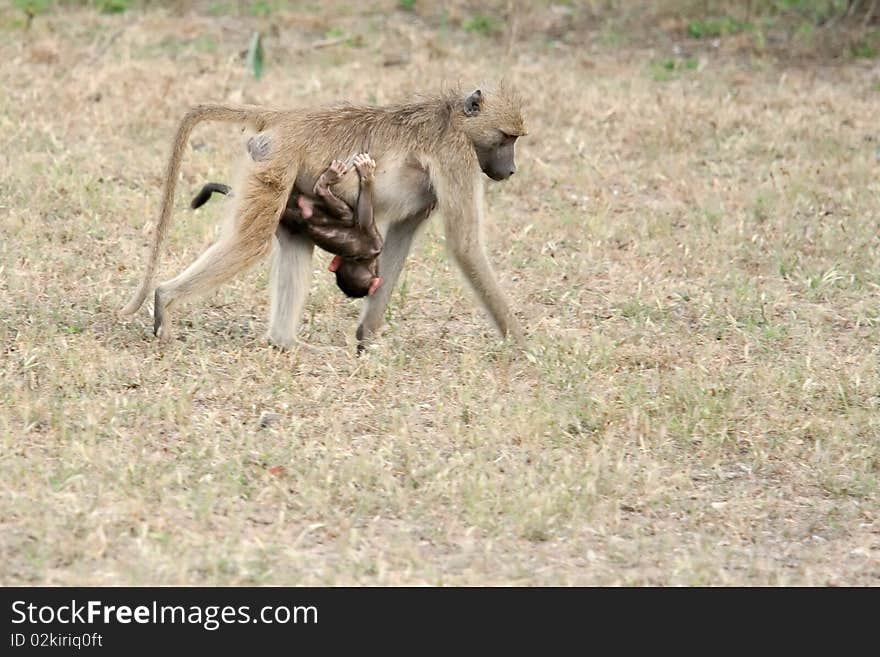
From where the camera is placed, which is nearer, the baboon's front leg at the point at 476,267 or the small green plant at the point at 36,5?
the baboon's front leg at the point at 476,267

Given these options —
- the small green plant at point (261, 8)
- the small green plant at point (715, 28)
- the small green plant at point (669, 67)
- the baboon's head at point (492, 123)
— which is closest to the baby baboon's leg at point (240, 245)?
the baboon's head at point (492, 123)

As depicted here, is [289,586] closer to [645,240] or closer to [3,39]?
[645,240]

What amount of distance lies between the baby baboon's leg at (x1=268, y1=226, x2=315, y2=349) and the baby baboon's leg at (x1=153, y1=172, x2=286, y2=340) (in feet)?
1.02

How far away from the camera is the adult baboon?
6.05 m

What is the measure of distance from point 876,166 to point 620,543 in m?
5.54

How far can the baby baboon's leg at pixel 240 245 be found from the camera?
19.8 feet

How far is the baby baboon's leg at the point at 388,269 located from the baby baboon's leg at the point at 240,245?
66cm

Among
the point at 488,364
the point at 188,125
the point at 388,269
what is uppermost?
the point at 188,125

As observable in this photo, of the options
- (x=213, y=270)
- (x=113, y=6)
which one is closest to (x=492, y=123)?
(x=213, y=270)

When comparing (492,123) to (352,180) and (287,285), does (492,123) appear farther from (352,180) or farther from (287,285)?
(287,285)

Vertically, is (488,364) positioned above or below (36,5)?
below

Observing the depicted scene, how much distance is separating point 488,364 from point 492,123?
104cm

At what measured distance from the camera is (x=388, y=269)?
21.6 ft

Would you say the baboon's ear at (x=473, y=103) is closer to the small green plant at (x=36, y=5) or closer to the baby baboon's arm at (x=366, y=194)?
the baby baboon's arm at (x=366, y=194)
